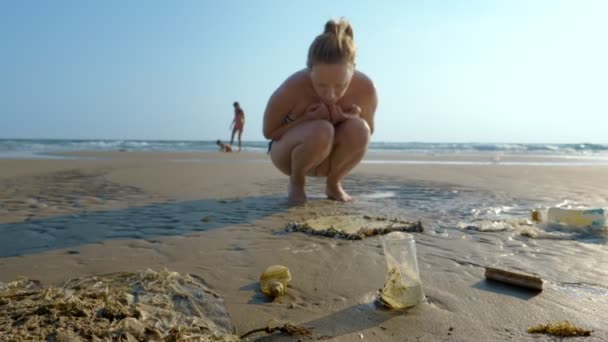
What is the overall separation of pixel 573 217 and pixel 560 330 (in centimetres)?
193

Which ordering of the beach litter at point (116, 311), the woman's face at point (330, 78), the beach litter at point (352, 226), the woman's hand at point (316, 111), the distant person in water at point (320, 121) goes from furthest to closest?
the woman's hand at point (316, 111) < the distant person in water at point (320, 121) < the woman's face at point (330, 78) < the beach litter at point (352, 226) < the beach litter at point (116, 311)

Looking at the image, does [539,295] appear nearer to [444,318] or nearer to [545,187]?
[444,318]

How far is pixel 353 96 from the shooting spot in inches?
161

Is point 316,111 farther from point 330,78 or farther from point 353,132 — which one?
point 330,78

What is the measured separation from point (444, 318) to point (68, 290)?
134cm

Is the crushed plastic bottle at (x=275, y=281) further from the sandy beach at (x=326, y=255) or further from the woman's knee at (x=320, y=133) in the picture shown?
the woman's knee at (x=320, y=133)

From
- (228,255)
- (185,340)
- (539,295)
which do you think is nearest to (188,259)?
(228,255)

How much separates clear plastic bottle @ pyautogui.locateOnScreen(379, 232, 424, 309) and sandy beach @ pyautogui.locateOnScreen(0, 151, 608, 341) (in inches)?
2.1

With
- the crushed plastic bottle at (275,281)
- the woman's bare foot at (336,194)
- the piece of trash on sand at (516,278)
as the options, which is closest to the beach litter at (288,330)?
A: the crushed plastic bottle at (275,281)

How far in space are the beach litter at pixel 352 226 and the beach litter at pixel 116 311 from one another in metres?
1.08

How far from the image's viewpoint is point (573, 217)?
3033mm

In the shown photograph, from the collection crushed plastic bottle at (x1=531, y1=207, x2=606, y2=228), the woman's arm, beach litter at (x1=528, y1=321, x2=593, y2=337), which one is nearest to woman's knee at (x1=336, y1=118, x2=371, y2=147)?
the woman's arm

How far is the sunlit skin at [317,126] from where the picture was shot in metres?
3.84

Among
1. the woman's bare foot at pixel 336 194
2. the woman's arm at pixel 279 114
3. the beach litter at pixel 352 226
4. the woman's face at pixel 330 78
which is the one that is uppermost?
the woman's face at pixel 330 78
